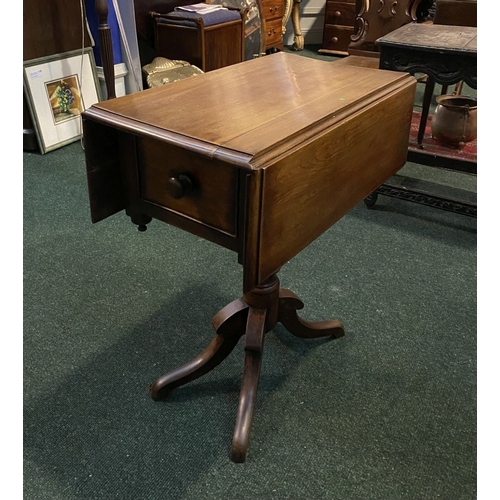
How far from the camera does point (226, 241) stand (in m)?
0.96

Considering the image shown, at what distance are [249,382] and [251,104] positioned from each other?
647 millimetres

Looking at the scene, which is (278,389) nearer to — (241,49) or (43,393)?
(43,393)

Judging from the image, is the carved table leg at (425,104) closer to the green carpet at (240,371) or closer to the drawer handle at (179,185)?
the green carpet at (240,371)

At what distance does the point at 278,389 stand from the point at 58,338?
65 cm

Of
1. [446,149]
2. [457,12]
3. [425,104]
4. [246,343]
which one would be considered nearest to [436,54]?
[425,104]

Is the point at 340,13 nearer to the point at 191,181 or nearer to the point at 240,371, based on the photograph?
the point at 240,371

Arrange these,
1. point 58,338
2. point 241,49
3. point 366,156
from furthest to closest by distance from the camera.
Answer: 1. point 241,49
2. point 58,338
3. point 366,156

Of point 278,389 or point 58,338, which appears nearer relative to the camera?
point 278,389

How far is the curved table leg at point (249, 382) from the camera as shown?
1.19 m

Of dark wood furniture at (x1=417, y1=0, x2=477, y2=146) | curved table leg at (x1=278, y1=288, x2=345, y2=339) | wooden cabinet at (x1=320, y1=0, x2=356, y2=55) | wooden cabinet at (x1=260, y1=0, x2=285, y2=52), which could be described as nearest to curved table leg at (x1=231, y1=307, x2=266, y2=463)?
curved table leg at (x1=278, y1=288, x2=345, y2=339)

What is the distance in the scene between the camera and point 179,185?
927mm

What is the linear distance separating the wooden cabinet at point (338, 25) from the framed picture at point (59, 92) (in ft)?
8.27

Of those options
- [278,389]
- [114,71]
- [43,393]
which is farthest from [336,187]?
[114,71]

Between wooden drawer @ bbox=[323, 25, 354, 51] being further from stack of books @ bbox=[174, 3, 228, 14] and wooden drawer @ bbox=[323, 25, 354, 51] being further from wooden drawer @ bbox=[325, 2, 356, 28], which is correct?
stack of books @ bbox=[174, 3, 228, 14]
